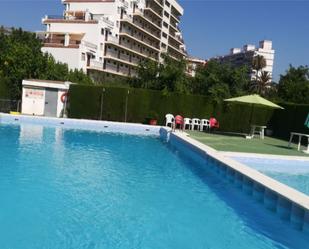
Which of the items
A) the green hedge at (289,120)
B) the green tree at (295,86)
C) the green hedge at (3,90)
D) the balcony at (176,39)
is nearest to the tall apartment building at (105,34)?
the balcony at (176,39)

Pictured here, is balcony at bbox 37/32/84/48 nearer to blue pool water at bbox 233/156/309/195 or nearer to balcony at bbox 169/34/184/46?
balcony at bbox 169/34/184/46

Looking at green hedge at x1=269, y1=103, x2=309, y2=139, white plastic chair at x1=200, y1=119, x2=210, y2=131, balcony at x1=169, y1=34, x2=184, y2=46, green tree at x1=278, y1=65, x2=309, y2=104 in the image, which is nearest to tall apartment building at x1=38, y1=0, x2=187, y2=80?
balcony at x1=169, y1=34, x2=184, y2=46

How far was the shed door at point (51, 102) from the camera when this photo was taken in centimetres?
2623

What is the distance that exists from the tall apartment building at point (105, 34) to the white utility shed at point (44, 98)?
21795 mm

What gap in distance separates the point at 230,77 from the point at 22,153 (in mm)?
18796

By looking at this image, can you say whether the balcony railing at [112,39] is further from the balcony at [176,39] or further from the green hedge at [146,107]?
the green hedge at [146,107]

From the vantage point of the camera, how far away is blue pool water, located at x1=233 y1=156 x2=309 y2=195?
11.4 m

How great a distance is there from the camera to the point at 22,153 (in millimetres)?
12766

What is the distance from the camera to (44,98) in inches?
1040

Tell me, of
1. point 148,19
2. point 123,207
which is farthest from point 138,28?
point 123,207

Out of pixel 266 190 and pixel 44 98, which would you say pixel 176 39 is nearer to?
pixel 44 98

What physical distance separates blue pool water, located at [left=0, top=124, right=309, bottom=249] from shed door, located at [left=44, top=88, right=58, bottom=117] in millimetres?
13247

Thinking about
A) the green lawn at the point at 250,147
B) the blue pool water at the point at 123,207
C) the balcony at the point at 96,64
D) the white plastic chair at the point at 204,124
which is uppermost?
the balcony at the point at 96,64

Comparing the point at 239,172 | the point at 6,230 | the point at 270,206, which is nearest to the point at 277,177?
the point at 239,172
